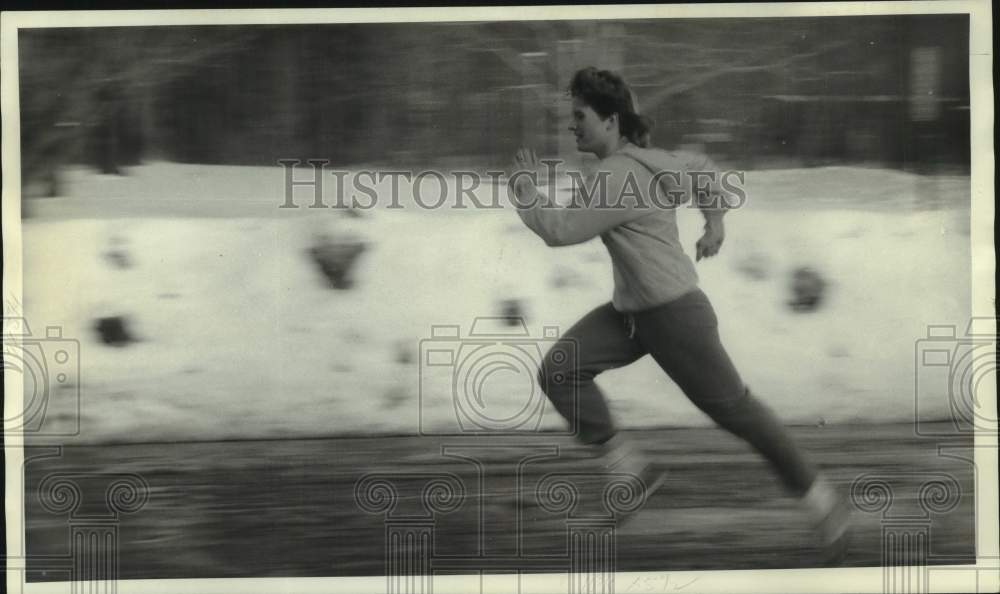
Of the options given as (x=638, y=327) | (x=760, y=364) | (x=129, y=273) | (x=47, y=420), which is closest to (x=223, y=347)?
(x=129, y=273)

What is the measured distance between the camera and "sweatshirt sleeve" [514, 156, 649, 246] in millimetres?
4492

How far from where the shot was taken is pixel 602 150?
4508 mm

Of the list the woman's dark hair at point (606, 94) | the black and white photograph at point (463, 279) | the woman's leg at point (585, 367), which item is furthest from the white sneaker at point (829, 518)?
the woman's dark hair at point (606, 94)

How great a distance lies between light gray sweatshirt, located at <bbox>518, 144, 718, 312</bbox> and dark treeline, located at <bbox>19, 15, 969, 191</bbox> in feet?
0.47

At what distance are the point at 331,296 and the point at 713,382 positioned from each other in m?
1.57

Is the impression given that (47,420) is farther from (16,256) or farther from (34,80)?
(34,80)

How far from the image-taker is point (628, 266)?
4.50 metres

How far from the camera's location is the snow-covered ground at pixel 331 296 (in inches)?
176
